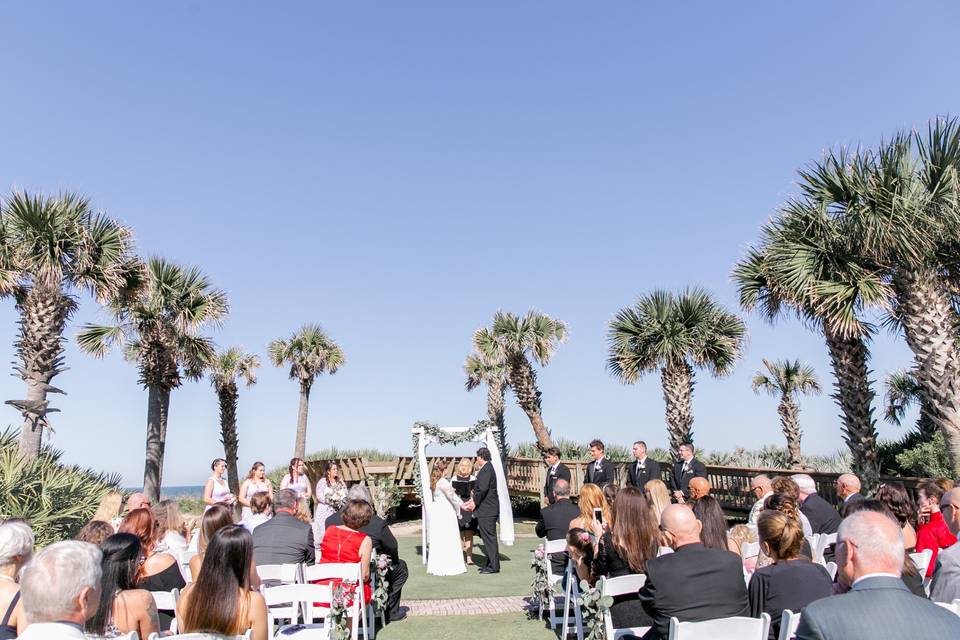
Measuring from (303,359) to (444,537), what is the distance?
20.6 m

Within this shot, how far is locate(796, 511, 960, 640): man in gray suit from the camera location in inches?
78.4

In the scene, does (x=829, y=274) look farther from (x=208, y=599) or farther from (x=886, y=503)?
(x=208, y=599)

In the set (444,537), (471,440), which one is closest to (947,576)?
(444,537)

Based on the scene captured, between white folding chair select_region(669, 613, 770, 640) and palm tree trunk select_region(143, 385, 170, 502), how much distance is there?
15.7m

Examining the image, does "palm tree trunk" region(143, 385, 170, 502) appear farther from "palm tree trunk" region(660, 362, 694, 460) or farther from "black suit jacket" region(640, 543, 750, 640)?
"black suit jacket" region(640, 543, 750, 640)

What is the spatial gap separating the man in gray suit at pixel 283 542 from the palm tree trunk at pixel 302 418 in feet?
79.0

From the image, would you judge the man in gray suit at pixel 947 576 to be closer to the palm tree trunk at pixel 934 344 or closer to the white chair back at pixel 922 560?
the white chair back at pixel 922 560

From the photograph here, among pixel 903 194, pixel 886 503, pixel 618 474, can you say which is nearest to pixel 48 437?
pixel 618 474

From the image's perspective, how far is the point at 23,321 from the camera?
482 inches

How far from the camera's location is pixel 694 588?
3.68 metres

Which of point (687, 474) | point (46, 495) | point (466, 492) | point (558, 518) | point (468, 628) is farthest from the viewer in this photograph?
point (466, 492)

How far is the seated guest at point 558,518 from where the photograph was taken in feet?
24.3

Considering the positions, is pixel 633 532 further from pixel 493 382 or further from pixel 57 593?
pixel 493 382

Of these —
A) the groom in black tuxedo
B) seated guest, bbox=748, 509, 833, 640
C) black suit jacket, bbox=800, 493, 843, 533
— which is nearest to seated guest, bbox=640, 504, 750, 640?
seated guest, bbox=748, 509, 833, 640
